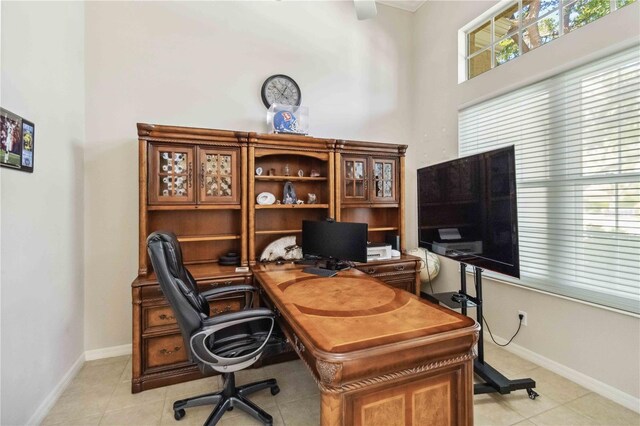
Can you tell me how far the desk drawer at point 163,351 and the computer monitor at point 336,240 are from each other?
4.25 feet

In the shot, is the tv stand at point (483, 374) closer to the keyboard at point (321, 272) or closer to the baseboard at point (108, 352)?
the keyboard at point (321, 272)

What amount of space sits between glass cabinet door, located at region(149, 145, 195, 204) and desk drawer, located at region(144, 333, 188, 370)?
1102 millimetres

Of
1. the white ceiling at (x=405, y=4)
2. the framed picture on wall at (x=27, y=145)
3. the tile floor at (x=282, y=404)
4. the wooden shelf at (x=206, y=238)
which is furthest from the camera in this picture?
the white ceiling at (x=405, y=4)

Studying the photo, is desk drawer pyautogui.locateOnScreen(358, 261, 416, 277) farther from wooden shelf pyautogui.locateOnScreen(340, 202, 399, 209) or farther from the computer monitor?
wooden shelf pyautogui.locateOnScreen(340, 202, 399, 209)

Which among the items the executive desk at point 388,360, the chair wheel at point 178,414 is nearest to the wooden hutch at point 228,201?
the chair wheel at point 178,414

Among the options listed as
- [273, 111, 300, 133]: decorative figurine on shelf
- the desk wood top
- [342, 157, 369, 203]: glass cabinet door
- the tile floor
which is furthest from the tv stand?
[273, 111, 300, 133]: decorative figurine on shelf

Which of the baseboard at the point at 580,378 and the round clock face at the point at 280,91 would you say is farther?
the round clock face at the point at 280,91

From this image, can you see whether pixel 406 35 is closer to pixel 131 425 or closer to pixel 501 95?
pixel 501 95

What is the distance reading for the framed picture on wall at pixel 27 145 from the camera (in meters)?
1.75

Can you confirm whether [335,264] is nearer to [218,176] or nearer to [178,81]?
[218,176]

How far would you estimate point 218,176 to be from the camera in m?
2.64

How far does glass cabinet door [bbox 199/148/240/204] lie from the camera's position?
258 cm

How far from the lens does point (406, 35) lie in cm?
387

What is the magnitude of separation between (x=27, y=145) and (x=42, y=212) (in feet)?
1.50
